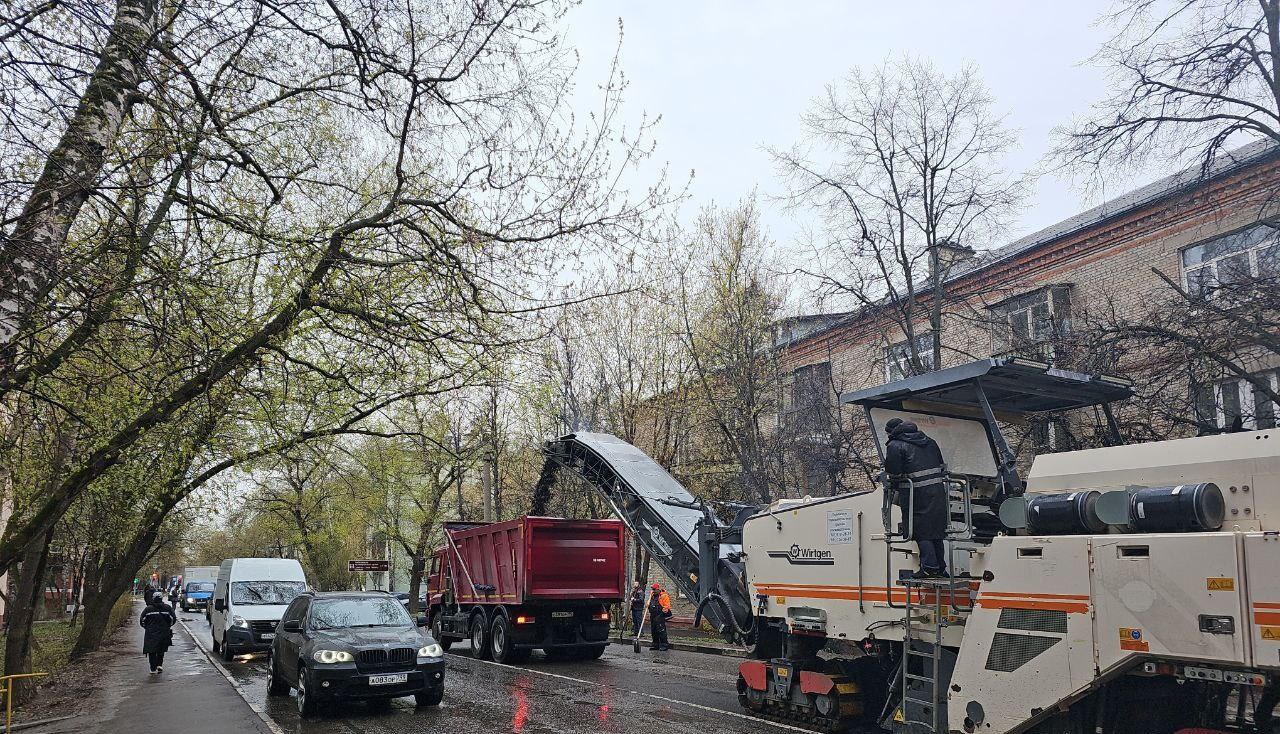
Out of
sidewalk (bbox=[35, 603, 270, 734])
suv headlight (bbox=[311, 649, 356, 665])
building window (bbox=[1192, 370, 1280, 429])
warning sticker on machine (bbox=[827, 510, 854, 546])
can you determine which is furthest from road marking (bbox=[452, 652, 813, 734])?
building window (bbox=[1192, 370, 1280, 429])

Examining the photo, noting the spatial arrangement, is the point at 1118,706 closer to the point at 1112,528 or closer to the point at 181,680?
the point at 1112,528

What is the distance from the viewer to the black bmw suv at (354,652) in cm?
1107

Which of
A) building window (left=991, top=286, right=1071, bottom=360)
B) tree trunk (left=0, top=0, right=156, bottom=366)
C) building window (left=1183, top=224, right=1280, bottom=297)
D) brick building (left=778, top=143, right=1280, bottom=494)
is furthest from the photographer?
building window (left=991, top=286, right=1071, bottom=360)

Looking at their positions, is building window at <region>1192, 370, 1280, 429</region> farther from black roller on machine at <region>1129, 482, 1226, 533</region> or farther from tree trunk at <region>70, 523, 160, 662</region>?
tree trunk at <region>70, 523, 160, 662</region>

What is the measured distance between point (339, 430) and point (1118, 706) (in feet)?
32.3

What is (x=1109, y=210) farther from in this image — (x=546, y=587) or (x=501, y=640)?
(x=501, y=640)

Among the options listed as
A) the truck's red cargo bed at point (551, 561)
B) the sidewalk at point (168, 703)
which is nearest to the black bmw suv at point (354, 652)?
the sidewalk at point (168, 703)

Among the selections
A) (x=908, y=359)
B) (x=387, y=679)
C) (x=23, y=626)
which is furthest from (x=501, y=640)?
(x=908, y=359)

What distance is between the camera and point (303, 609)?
1286 centimetres

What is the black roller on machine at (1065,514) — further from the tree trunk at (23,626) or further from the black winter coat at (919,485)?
the tree trunk at (23,626)

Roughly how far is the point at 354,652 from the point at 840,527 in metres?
6.39

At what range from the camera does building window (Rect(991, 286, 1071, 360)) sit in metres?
15.9

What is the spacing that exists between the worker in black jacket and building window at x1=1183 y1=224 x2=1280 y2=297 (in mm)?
5409

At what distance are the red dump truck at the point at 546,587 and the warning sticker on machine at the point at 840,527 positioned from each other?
939 cm
